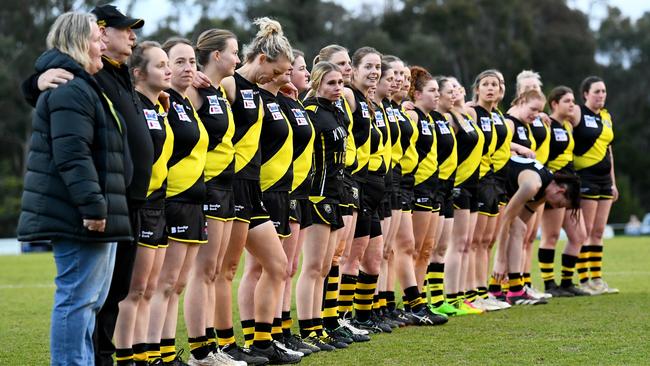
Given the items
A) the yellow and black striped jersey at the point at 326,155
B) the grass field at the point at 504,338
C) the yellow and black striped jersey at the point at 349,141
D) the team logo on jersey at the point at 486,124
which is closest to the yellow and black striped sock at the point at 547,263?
the grass field at the point at 504,338

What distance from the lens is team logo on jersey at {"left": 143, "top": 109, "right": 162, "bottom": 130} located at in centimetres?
Result: 676

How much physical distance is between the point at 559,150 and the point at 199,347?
22.3ft

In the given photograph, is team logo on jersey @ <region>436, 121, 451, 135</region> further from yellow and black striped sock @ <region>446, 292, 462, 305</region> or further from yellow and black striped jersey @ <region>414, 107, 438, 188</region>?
yellow and black striped sock @ <region>446, 292, 462, 305</region>

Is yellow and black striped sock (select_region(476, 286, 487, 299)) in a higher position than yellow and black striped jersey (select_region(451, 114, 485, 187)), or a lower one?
lower

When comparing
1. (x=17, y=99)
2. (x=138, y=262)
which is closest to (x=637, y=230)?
(x=17, y=99)

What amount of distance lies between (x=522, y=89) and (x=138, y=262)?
22.6 feet

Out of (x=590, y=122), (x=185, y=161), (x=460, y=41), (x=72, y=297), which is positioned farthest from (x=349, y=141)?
(x=460, y=41)

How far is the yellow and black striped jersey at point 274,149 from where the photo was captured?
7.94 meters

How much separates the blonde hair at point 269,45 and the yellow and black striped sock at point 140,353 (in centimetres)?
232

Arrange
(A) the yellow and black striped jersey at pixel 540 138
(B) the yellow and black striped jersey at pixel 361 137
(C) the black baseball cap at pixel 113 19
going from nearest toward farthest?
(C) the black baseball cap at pixel 113 19 → (B) the yellow and black striped jersey at pixel 361 137 → (A) the yellow and black striped jersey at pixel 540 138

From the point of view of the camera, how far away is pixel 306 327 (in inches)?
345

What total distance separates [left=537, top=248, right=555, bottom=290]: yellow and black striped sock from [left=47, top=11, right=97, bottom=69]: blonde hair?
8.66 meters

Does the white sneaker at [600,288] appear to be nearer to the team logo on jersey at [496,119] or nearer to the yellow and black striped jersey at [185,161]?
the team logo on jersey at [496,119]

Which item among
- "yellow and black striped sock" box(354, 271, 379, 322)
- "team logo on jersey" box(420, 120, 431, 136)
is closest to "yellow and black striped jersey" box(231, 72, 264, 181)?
"yellow and black striped sock" box(354, 271, 379, 322)
